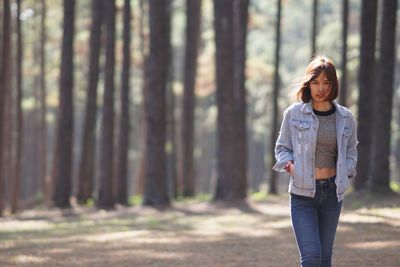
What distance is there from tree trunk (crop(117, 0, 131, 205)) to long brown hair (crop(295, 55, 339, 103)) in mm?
20740

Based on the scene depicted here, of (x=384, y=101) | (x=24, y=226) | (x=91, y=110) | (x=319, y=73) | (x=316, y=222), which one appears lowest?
(x=24, y=226)

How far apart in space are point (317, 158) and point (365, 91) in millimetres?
15226

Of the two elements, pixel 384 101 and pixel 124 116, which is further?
pixel 124 116

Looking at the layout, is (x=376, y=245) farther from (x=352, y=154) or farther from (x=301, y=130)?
(x=301, y=130)

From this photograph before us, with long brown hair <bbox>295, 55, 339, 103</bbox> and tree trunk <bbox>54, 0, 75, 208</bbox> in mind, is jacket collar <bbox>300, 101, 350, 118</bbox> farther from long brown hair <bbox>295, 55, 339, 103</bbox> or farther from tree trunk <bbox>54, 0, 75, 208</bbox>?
tree trunk <bbox>54, 0, 75, 208</bbox>

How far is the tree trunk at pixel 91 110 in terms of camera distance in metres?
26.6

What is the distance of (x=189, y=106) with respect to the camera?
104 ft

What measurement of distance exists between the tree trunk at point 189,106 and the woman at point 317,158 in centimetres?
2549

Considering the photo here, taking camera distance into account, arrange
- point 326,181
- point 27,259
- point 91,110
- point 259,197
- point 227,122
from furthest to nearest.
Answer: point 91,110, point 259,197, point 227,122, point 27,259, point 326,181

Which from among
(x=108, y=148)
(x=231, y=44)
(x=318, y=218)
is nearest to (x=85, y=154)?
(x=108, y=148)

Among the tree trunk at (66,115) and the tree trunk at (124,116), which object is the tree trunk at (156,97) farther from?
the tree trunk at (124,116)

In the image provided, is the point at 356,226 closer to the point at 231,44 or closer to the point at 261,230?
the point at 261,230

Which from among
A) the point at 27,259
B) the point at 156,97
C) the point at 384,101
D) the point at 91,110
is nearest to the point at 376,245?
the point at 27,259

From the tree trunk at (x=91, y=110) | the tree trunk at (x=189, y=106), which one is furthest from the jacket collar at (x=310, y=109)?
the tree trunk at (x=189, y=106)
